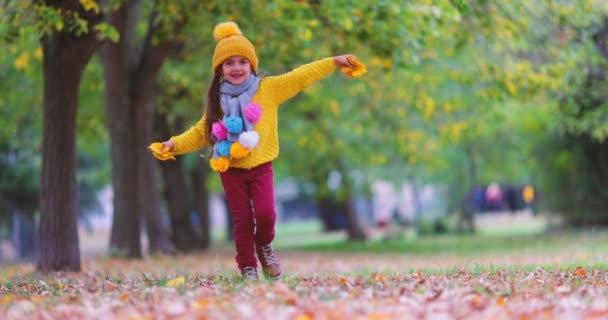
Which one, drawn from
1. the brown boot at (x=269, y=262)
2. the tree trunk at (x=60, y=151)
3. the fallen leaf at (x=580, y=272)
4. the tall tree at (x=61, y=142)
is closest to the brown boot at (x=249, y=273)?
the brown boot at (x=269, y=262)

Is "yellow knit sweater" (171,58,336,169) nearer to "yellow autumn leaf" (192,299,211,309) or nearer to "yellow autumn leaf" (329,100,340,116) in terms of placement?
"yellow autumn leaf" (192,299,211,309)

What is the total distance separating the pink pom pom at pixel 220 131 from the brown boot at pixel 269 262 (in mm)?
1040

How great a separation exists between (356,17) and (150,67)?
5.64 metres

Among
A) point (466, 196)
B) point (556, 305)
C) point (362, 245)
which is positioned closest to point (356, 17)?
point (556, 305)

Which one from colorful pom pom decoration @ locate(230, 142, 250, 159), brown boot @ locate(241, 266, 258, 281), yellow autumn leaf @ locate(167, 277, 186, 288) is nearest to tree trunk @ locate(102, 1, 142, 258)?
brown boot @ locate(241, 266, 258, 281)

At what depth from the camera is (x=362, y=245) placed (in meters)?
29.0

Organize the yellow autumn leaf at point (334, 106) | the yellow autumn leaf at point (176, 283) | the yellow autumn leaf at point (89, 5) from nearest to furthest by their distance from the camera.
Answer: the yellow autumn leaf at point (176, 283)
the yellow autumn leaf at point (89, 5)
the yellow autumn leaf at point (334, 106)

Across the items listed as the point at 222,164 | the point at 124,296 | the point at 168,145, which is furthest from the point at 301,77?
the point at 124,296

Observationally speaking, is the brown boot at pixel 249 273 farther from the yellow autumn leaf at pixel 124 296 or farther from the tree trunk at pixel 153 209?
the tree trunk at pixel 153 209

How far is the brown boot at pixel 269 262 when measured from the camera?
7.47 meters

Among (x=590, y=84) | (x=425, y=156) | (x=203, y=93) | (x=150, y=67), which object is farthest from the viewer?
(x=425, y=156)

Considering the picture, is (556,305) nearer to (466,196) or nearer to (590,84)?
(590,84)

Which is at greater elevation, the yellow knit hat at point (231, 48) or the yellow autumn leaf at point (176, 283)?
the yellow knit hat at point (231, 48)

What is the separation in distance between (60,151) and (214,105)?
4.52m
